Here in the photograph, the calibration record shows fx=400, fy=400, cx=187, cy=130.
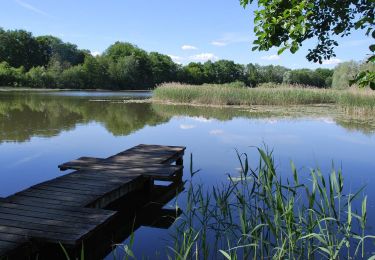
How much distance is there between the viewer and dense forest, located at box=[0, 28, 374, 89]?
45906 mm

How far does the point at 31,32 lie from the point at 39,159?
6707 centimetres

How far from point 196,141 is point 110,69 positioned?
48.8 m

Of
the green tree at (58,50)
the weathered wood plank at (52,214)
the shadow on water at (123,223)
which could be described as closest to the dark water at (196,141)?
the shadow on water at (123,223)

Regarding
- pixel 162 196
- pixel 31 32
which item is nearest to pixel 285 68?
pixel 31 32

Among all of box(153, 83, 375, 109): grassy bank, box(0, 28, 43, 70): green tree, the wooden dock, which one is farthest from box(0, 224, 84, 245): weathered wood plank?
box(0, 28, 43, 70): green tree

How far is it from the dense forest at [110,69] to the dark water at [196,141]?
24.7 meters

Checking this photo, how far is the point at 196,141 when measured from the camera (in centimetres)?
912

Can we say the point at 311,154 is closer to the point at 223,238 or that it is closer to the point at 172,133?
the point at 172,133

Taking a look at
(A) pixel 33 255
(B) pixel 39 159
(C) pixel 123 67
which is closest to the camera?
(A) pixel 33 255

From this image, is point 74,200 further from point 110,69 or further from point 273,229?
point 110,69

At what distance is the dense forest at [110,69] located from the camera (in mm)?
45906

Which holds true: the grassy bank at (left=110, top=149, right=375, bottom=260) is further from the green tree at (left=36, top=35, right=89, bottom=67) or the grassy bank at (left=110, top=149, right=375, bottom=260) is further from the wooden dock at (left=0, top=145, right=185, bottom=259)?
the green tree at (left=36, top=35, right=89, bottom=67)

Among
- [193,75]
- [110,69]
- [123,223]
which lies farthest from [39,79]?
[123,223]

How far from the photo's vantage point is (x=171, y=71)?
226ft
